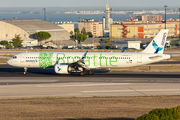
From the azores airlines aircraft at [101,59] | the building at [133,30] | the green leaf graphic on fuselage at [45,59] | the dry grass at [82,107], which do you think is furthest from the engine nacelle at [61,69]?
the building at [133,30]

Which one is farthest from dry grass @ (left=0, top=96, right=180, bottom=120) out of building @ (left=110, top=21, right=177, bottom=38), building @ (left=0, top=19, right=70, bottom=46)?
building @ (left=110, top=21, right=177, bottom=38)

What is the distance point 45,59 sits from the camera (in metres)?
43.7

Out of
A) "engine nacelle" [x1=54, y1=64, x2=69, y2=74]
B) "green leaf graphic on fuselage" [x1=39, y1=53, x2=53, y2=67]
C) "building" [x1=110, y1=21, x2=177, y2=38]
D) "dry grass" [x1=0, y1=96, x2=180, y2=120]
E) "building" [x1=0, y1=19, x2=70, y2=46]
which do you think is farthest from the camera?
"building" [x1=110, y1=21, x2=177, y2=38]

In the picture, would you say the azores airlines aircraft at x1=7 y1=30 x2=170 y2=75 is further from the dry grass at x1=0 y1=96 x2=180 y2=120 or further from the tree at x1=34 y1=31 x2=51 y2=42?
the tree at x1=34 y1=31 x2=51 y2=42

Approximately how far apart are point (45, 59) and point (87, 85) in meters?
11.9

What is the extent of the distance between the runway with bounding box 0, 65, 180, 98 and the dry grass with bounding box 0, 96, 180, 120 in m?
2.86

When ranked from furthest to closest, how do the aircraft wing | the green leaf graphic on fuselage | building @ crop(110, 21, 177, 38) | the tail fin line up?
building @ crop(110, 21, 177, 38)
the green leaf graphic on fuselage
the tail fin
the aircraft wing

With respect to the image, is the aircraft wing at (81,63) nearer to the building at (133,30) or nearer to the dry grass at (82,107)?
the dry grass at (82,107)

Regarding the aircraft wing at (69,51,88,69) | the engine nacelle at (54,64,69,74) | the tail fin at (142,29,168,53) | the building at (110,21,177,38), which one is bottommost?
the engine nacelle at (54,64,69,74)

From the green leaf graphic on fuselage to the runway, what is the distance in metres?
2.53

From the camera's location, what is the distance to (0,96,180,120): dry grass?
785 inches

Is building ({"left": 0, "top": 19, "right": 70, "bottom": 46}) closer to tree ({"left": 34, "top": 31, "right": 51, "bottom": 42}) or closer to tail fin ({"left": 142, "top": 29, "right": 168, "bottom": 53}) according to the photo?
tree ({"left": 34, "top": 31, "right": 51, "bottom": 42})

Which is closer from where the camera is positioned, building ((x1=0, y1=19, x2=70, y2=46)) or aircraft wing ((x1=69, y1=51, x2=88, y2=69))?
aircraft wing ((x1=69, y1=51, x2=88, y2=69))

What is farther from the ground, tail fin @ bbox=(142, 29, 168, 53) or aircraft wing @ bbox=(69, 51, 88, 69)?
tail fin @ bbox=(142, 29, 168, 53)
